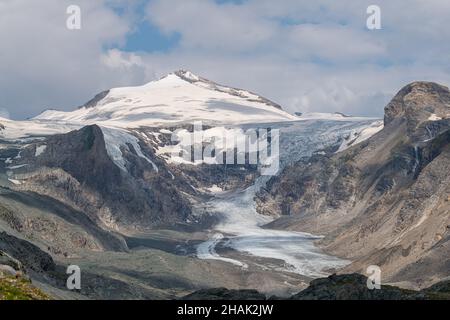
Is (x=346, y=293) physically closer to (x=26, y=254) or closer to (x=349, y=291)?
(x=349, y=291)

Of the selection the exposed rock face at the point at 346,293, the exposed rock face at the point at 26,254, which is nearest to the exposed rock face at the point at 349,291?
the exposed rock face at the point at 346,293

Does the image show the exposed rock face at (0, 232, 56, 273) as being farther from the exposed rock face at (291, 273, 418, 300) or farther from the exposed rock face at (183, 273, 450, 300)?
the exposed rock face at (291, 273, 418, 300)

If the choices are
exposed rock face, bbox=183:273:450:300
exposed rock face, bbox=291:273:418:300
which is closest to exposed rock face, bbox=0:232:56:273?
exposed rock face, bbox=183:273:450:300

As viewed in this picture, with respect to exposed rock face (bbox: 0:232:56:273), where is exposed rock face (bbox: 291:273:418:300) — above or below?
above

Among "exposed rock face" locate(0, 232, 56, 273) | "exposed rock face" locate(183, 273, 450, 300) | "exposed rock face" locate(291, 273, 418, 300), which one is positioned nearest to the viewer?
"exposed rock face" locate(183, 273, 450, 300)

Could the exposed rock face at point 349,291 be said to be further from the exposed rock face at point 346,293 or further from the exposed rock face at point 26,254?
the exposed rock face at point 26,254

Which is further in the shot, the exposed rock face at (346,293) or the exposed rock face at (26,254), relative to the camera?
the exposed rock face at (26,254)

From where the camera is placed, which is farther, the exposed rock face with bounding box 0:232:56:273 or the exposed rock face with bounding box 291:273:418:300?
the exposed rock face with bounding box 0:232:56:273

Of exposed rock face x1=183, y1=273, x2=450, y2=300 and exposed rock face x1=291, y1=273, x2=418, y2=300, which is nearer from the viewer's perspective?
exposed rock face x1=183, y1=273, x2=450, y2=300

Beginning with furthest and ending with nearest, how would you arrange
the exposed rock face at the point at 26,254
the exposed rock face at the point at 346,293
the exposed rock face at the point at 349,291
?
1. the exposed rock face at the point at 26,254
2. the exposed rock face at the point at 349,291
3. the exposed rock face at the point at 346,293

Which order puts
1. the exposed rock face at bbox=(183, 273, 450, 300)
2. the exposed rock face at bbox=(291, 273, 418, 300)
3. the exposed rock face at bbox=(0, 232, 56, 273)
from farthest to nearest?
the exposed rock face at bbox=(0, 232, 56, 273)
the exposed rock face at bbox=(291, 273, 418, 300)
the exposed rock face at bbox=(183, 273, 450, 300)

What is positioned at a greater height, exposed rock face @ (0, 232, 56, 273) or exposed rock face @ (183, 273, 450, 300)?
exposed rock face @ (183, 273, 450, 300)

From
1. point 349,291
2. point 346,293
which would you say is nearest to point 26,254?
point 346,293
